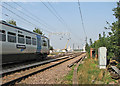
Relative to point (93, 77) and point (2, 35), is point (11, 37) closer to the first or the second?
point (2, 35)

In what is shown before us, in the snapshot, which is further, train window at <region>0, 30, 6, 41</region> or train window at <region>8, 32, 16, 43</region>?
train window at <region>8, 32, 16, 43</region>

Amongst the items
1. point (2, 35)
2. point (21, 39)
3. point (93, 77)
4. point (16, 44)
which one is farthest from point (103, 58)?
point (2, 35)

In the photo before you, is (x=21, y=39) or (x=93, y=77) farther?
(x=21, y=39)

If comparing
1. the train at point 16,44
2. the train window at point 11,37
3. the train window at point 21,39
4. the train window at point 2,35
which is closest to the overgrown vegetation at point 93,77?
the train at point 16,44

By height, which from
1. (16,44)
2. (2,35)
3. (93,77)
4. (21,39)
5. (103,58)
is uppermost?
(2,35)

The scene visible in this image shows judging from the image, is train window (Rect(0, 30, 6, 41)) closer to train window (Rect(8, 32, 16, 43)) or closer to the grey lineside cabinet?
train window (Rect(8, 32, 16, 43))

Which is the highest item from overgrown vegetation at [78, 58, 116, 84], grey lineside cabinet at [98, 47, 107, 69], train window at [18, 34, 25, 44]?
train window at [18, 34, 25, 44]

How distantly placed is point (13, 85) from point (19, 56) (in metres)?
6.20

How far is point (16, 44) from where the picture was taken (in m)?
10.8

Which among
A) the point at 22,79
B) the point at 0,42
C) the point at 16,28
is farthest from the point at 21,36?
the point at 22,79

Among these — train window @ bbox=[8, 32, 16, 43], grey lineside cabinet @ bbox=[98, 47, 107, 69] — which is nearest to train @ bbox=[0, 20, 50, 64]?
train window @ bbox=[8, 32, 16, 43]

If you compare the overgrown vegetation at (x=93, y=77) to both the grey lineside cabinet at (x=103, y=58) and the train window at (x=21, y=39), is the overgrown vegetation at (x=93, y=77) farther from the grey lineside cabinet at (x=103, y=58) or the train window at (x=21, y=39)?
the train window at (x=21, y=39)

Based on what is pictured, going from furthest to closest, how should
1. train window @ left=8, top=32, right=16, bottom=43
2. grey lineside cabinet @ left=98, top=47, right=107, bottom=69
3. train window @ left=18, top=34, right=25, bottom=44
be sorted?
train window @ left=18, top=34, right=25, bottom=44 → train window @ left=8, top=32, right=16, bottom=43 → grey lineside cabinet @ left=98, top=47, right=107, bottom=69

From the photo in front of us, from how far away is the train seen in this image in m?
9.38
